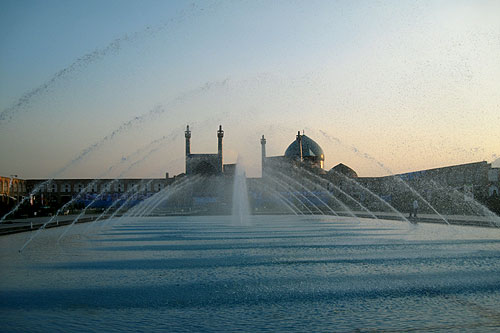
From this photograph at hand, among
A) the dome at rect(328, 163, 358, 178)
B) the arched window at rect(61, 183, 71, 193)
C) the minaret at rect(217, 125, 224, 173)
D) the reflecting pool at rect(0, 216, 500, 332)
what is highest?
the minaret at rect(217, 125, 224, 173)

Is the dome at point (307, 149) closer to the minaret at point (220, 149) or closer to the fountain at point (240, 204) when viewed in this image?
the minaret at point (220, 149)

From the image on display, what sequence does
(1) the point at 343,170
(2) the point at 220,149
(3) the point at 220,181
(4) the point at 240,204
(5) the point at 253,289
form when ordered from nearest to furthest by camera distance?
1. (5) the point at 253,289
2. (4) the point at 240,204
3. (3) the point at 220,181
4. (1) the point at 343,170
5. (2) the point at 220,149

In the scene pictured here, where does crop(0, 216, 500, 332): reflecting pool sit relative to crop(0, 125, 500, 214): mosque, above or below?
below

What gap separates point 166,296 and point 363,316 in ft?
7.31

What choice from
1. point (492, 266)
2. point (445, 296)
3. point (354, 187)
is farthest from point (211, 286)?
point (354, 187)

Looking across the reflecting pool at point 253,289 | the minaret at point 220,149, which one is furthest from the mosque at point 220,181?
the reflecting pool at point 253,289

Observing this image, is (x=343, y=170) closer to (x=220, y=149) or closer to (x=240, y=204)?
(x=220, y=149)

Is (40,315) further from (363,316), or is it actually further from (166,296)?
(363,316)

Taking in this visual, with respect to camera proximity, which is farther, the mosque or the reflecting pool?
the mosque

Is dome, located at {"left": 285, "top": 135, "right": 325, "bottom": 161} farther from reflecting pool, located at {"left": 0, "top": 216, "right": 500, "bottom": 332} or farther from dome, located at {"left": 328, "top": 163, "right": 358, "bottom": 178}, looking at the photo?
reflecting pool, located at {"left": 0, "top": 216, "right": 500, "bottom": 332}

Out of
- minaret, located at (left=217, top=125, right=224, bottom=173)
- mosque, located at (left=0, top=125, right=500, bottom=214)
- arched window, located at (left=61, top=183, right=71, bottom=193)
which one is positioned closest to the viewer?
mosque, located at (left=0, top=125, right=500, bottom=214)

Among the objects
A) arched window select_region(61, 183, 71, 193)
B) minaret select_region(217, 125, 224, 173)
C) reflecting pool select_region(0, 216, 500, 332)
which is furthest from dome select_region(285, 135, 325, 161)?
reflecting pool select_region(0, 216, 500, 332)

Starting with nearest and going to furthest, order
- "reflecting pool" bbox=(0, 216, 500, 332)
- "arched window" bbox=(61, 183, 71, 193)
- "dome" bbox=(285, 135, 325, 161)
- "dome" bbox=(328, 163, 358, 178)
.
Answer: "reflecting pool" bbox=(0, 216, 500, 332) < "dome" bbox=(328, 163, 358, 178) < "dome" bbox=(285, 135, 325, 161) < "arched window" bbox=(61, 183, 71, 193)

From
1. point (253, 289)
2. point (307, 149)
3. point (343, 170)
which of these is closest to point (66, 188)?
point (307, 149)
